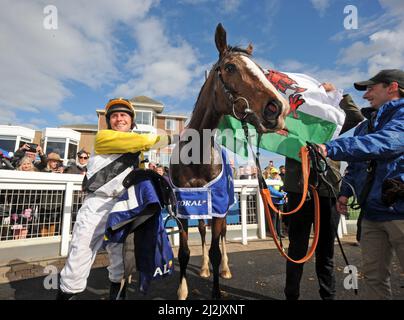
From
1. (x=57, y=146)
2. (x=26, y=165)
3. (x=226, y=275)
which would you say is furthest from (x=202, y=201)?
(x=57, y=146)

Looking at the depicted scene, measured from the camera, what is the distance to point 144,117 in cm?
3089

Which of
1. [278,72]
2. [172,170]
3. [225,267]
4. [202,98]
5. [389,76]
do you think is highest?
[278,72]

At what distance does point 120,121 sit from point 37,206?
3467 mm

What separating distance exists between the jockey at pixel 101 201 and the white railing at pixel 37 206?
9.91 feet

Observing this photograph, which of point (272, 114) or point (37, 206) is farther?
point (37, 206)

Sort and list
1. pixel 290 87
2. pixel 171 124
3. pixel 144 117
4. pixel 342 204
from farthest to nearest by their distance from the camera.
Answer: pixel 171 124, pixel 144 117, pixel 290 87, pixel 342 204

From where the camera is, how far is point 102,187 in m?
2.32

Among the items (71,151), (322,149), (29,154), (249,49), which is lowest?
(322,149)

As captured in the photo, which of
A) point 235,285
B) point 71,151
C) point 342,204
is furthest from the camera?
point 71,151

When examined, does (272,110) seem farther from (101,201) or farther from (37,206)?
(37,206)

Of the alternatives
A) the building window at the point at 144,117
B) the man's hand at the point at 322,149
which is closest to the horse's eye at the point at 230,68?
the man's hand at the point at 322,149
